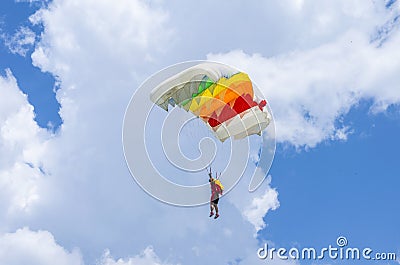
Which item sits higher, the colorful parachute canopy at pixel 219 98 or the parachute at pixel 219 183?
the colorful parachute canopy at pixel 219 98

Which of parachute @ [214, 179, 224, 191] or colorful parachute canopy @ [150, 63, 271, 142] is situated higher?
colorful parachute canopy @ [150, 63, 271, 142]

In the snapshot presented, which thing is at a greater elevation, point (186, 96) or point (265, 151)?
point (186, 96)

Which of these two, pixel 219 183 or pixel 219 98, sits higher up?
pixel 219 98

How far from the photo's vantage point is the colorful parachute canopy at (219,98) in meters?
27.9

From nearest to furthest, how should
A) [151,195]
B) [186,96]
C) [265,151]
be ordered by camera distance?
[151,195]
[265,151]
[186,96]

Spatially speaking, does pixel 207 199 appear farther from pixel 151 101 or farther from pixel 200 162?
pixel 151 101

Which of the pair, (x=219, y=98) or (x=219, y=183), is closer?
(x=219, y=183)

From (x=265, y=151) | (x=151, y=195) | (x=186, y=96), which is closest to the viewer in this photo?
(x=151, y=195)

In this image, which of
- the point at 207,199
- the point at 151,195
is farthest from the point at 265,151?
the point at 151,195

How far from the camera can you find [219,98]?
28656mm

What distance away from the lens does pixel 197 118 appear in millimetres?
29375

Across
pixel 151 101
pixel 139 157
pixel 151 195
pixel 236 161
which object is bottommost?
pixel 151 195

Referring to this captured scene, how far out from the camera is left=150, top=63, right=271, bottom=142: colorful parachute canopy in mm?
27875

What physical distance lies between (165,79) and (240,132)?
4.55m
